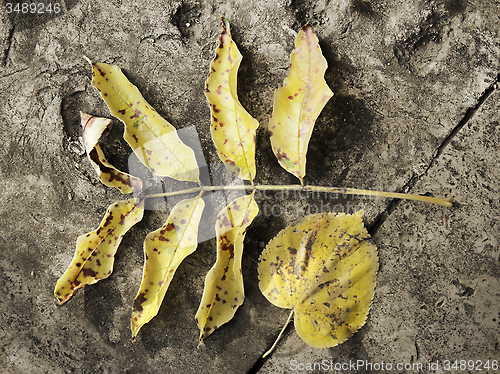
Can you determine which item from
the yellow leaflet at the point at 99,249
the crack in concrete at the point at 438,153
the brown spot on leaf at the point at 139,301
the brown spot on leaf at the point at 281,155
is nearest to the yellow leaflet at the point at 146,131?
the yellow leaflet at the point at 99,249

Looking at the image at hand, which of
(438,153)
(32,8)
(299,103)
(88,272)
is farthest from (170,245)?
(32,8)

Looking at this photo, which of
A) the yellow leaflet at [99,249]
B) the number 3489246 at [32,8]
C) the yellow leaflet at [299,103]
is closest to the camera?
the yellow leaflet at [299,103]

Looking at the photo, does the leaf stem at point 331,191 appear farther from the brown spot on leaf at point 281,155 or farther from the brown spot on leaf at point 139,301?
the brown spot on leaf at point 139,301

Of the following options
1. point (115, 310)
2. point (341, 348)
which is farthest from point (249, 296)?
point (115, 310)

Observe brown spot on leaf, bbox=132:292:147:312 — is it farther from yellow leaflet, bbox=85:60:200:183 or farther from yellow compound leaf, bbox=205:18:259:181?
yellow compound leaf, bbox=205:18:259:181

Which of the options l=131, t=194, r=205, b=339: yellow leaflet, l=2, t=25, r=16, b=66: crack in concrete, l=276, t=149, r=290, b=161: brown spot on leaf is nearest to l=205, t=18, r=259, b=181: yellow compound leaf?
l=276, t=149, r=290, b=161: brown spot on leaf

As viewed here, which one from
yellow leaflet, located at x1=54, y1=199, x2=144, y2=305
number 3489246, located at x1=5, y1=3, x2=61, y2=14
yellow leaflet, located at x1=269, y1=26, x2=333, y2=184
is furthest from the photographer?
number 3489246, located at x1=5, y1=3, x2=61, y2=14
